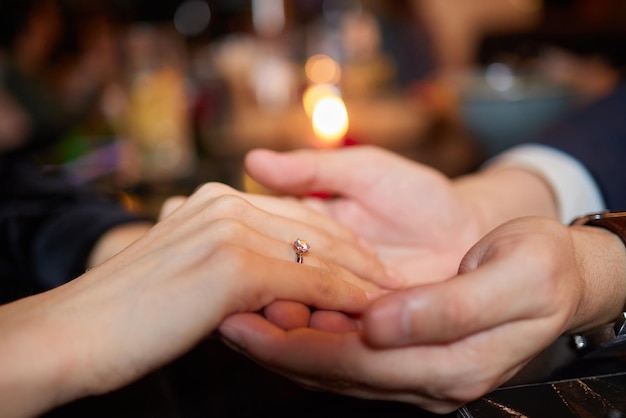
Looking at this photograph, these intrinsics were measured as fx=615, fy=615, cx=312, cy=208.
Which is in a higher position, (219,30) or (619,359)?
(219,30)

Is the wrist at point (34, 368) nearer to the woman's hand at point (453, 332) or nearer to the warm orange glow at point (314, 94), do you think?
the woman's hand at point (453, 332)

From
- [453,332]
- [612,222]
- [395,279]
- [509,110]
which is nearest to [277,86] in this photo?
[509,110]

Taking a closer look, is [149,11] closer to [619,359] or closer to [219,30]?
[219,30]

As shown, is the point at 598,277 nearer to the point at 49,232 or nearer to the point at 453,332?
the point at 453,332

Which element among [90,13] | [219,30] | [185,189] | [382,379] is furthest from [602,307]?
[219,30]

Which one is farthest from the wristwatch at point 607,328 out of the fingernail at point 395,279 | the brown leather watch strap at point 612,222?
the fingernail at point 395,279
